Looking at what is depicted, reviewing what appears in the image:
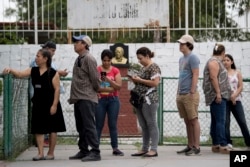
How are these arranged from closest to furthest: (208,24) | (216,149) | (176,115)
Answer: (216,149) → (176,115) → (208,24)

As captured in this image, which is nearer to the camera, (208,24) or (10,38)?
(10,38)

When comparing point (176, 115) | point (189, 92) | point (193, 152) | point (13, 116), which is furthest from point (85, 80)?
point (176, 115)

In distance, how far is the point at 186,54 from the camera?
11086 millimetres

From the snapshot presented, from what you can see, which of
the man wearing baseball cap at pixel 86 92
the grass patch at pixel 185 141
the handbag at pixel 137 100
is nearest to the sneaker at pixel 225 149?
the grass patch at pixel 185 141

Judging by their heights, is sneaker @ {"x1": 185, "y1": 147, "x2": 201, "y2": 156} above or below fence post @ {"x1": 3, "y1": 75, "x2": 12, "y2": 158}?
below

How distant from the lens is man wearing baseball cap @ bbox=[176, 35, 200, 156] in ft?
35.8

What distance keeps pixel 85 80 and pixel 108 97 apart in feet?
2.45

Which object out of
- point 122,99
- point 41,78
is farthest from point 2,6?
point 41,78

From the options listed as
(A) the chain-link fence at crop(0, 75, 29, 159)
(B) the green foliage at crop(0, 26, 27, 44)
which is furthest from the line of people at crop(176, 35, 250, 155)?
(B) the green foliage at crop(0, 26, 27, 44)

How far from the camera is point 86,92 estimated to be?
1030 centimetres

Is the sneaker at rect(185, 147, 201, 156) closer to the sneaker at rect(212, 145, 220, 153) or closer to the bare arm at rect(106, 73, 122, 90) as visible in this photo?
the sneaker at rect(212, 145, 220, 153)

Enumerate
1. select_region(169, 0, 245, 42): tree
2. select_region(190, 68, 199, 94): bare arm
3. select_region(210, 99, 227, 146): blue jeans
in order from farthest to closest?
select_region(169, 0, 245, 42): tree, select_region(210, 99, 227, 146): blue jeans, select_region(190, 68, 199, 94): bare arm

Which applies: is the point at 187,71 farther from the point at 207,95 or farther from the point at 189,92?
the point at 207,95

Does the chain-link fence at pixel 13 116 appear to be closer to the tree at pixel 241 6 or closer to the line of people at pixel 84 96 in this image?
the line of people at pixel 84 96
